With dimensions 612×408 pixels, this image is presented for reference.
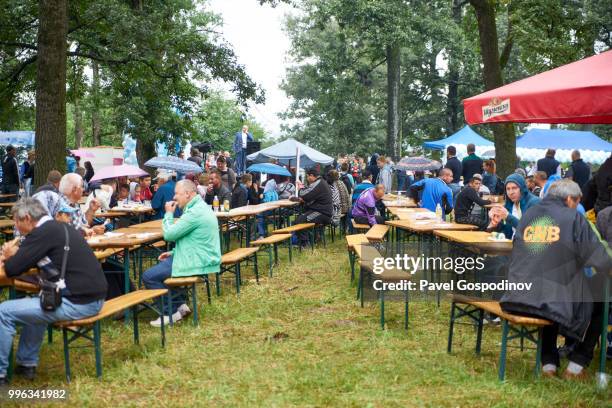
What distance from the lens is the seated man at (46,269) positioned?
5.46m

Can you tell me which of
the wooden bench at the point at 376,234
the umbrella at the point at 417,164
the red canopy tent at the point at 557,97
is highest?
the red canopy tent at the point at 557,97

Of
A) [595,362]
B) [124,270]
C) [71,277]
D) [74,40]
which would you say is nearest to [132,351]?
[71,277]

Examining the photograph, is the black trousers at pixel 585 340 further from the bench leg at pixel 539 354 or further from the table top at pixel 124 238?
the table top at pixel 124 238

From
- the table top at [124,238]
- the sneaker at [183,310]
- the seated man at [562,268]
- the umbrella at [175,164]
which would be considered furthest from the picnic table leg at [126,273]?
the umbrella at [175,164]

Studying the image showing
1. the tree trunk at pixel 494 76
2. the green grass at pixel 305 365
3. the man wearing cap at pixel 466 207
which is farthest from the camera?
the tree trunk at pixel 494 76

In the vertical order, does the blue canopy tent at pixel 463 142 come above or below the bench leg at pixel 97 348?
above

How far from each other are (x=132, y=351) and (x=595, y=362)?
4023mm

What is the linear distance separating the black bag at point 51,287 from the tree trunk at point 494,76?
11.1 meters

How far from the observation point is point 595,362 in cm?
641

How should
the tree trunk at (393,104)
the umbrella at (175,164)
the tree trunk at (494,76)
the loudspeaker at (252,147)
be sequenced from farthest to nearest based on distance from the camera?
1. the tree trunk at (393,104)
2. the loudspeaker at (252,147)
3. the tree trunk at (494,76)
4. the umbrella at (175,164)

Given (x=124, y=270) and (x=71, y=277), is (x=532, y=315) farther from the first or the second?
(x=124, y=270)

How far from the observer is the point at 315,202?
14586mm

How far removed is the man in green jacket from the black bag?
228cm

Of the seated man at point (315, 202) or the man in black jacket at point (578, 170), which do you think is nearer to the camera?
the seated man at point (315, 202)
